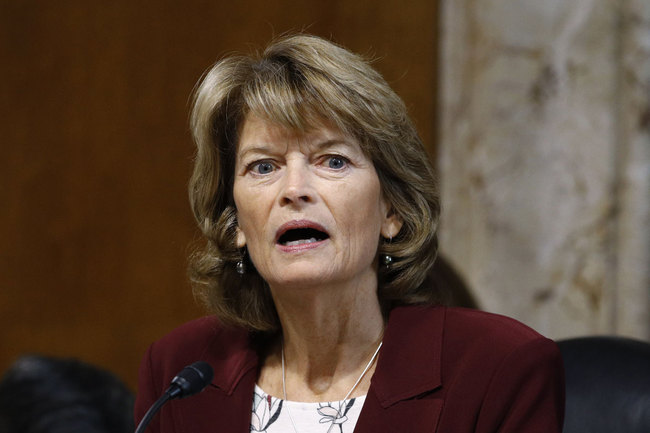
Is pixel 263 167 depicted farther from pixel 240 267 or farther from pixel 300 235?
pixel 240 267

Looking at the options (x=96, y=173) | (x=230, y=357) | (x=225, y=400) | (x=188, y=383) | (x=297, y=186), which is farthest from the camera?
(x=96, y=173)

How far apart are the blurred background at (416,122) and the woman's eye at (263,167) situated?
113 cm

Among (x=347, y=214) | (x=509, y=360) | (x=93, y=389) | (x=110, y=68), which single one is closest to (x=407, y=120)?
(x=347, y=214)

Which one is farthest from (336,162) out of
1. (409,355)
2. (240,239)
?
(409,355)

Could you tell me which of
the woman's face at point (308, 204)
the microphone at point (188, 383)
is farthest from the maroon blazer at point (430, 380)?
the microphone at point (188, 383)

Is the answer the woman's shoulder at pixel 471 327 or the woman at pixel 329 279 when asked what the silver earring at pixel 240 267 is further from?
the woman's shoulder at pixel 471 327

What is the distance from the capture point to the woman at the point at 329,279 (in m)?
2.02

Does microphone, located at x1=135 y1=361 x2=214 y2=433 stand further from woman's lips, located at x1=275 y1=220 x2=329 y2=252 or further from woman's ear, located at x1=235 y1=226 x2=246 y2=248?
woman's ear, located at x1=235 y1=226 x2=246 y2=248

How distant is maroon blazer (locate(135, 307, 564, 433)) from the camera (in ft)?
6.35

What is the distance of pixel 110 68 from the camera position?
4.28 metres

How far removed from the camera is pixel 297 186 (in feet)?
6.64

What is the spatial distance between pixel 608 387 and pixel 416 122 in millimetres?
1842

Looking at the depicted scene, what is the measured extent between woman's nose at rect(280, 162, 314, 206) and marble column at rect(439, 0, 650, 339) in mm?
1469

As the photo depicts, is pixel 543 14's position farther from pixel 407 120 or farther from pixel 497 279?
pixel 407 120
